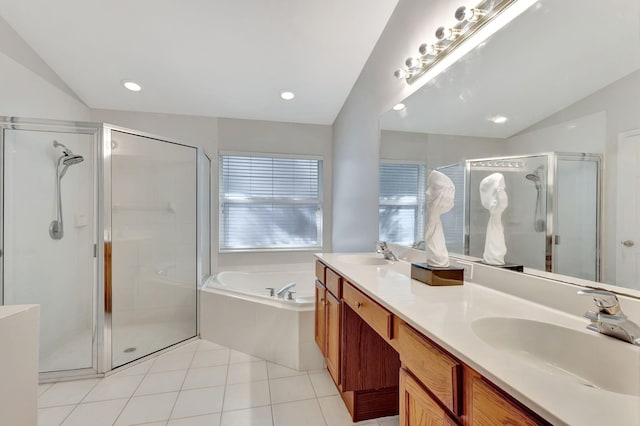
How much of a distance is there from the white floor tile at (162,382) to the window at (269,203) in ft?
4.59

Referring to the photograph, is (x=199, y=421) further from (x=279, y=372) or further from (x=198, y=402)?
(x=279, y=372)

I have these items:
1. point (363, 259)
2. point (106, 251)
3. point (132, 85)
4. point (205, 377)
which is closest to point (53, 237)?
point (106, 251)

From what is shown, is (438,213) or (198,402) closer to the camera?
(438,213)

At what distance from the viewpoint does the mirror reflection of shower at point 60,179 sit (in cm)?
222

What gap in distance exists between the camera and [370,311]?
1177mm

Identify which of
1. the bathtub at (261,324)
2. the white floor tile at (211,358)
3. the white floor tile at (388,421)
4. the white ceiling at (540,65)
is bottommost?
the white floor tile at (388,421)

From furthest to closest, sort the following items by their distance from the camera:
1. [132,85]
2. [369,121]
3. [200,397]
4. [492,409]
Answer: [132,85] → [369,121] → [200,397] → [492,409]

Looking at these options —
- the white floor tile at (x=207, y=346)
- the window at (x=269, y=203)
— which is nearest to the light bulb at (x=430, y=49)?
the window at (x=269, y=203)

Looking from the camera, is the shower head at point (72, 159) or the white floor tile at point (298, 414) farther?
the shower head at point (72, 159)

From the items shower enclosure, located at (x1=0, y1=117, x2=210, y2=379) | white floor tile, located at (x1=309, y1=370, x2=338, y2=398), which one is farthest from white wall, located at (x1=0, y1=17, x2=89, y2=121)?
white floor tile, located at (x1=309, y1=370, x2=338, y2=398)

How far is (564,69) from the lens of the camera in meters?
0.93

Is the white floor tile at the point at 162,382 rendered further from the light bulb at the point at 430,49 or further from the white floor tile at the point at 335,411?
the light bulb at the point at 430,49

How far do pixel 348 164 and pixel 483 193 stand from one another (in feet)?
5.53

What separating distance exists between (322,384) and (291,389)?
0.21 m
